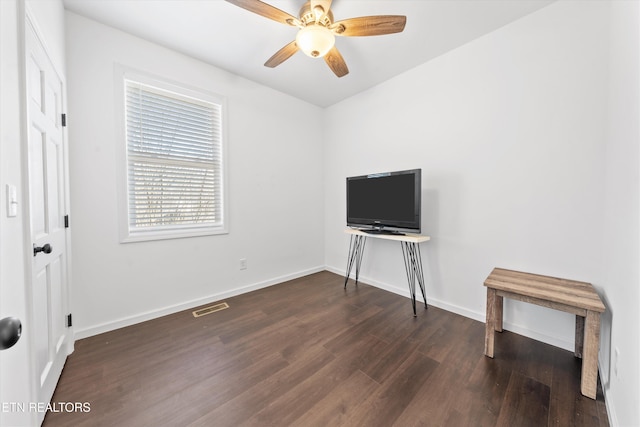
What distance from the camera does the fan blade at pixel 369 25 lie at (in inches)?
66.7

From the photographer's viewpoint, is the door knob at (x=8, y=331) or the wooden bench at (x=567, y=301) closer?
the door knob at (x=8, y=331)

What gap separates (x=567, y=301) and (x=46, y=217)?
3378 mm

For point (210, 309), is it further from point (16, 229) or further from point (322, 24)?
point (322, 24)

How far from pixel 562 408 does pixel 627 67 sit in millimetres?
1983

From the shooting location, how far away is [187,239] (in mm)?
2695

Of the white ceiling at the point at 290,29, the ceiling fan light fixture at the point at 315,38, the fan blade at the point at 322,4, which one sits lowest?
the ceiling fan light fixture at the point at 315,38

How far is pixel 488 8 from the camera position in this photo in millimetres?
1974

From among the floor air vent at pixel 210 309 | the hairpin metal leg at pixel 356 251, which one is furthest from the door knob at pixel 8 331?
the hairpin metal leg at pixel 356 251

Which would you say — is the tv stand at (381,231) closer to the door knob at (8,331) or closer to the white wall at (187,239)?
the white wall at (187,239)

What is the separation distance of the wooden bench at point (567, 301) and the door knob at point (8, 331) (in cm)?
243

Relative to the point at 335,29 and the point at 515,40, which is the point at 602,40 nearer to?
the point at 515,40

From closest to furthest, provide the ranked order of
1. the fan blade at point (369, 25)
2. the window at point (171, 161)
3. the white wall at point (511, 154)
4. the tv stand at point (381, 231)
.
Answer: the fan blade at point (369, 25) < the white wall at point (511, 154) < the window at point (171, 161) < the tv stand at point (381, 231)

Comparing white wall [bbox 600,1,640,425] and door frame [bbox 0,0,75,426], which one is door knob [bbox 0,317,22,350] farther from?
white wall [bbox 600,1,640,425]

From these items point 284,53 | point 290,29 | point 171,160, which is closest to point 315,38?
point 284,53
